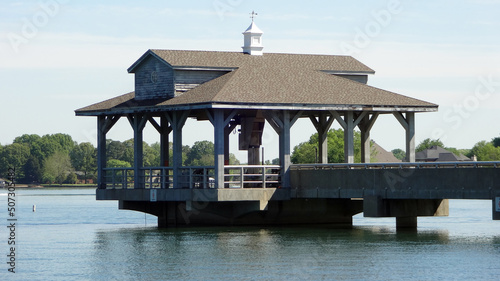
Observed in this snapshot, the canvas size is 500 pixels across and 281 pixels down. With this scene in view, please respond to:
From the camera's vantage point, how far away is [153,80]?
51250 mm

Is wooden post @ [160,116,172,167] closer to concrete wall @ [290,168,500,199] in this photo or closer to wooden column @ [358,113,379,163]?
concrete wall @ [290,168,500,199]

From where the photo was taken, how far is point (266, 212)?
50.4 m

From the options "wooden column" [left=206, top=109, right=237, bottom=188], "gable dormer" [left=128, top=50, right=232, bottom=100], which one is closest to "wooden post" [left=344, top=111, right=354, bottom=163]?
"wooden column" [left=206, top=109, right=237, bottom=188]

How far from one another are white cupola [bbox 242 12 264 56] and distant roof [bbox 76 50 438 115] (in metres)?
0.47

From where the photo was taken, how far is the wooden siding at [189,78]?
50000 millimetres

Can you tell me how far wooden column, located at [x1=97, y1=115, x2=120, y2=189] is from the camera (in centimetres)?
5353

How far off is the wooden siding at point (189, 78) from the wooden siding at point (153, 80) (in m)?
0.26

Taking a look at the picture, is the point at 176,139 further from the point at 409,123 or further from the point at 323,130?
the point at 409,123

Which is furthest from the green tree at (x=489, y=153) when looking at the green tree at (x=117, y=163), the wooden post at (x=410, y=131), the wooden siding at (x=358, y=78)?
the wooden post at (x=410, y=131)

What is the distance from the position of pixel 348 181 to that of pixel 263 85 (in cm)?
629

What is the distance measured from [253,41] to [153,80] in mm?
5554

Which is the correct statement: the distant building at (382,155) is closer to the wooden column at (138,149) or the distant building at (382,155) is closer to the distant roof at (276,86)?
the distant roof at (276,86)

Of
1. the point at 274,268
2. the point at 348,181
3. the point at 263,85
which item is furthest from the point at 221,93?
the point at 274,268

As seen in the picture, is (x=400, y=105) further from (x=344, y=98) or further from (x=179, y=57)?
(x=179, y=57)
